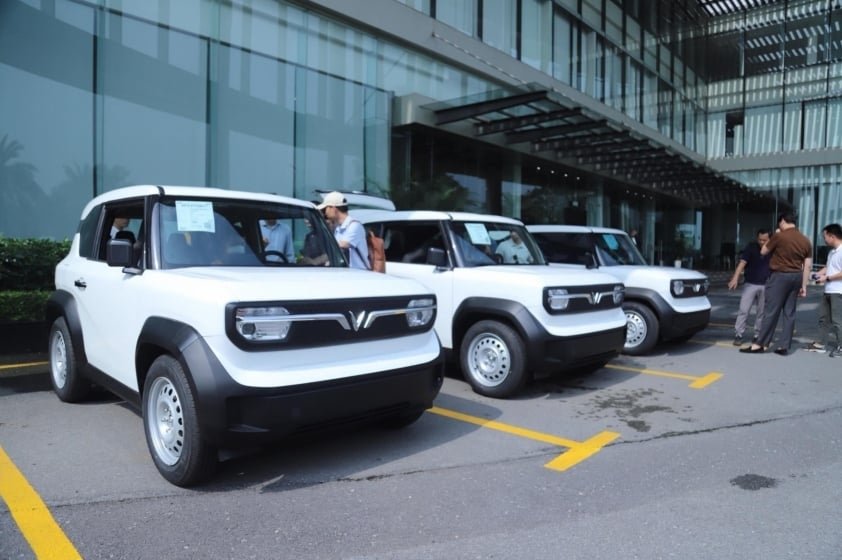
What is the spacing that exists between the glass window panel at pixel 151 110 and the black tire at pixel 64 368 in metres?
6.56

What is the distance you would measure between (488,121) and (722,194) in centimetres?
1989

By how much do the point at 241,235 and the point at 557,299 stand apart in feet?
9.72

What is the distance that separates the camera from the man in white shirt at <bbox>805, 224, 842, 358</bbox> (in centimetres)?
835

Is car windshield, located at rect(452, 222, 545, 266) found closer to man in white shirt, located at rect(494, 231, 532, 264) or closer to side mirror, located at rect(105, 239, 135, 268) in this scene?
man in white shirt, located at rect(494, 231, 532, 264)

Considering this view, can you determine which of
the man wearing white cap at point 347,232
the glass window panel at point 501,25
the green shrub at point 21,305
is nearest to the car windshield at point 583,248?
the man wearing white cap at point 347,232

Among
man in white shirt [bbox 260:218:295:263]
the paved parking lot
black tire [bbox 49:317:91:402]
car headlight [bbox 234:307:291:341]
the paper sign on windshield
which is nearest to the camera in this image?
the paved parking lot

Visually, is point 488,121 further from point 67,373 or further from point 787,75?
point 787,75

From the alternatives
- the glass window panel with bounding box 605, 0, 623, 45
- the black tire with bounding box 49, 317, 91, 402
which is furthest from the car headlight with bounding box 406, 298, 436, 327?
the glass window panel with bounding box 605, 0, 623, 45

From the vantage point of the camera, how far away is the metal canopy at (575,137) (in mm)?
15305

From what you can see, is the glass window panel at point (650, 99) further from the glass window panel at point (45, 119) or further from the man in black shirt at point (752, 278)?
the glass window panel at point (45, 119)

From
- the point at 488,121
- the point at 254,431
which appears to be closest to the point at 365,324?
the point at 254,431

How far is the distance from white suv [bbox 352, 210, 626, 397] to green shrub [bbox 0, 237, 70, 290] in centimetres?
507

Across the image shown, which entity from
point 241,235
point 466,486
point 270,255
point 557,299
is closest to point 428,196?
point 557,299

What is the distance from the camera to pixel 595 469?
4.10 meters
